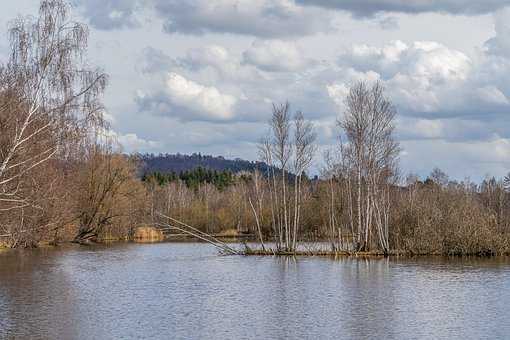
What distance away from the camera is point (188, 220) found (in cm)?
8706

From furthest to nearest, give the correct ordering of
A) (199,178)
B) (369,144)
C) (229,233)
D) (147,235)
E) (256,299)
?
(199,178) → (229,233) → (147,235) → (369,144) → (256,299)

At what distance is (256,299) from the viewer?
26.2m

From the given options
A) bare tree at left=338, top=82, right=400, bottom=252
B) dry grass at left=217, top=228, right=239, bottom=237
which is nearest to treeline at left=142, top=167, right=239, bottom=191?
dry grass at left=217, top=228, right=239, bottom=237

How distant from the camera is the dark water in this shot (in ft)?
65.0

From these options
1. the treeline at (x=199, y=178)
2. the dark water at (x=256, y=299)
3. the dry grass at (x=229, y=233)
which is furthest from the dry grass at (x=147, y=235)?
the treeline at (x=199, y=178)

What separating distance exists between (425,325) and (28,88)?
17.3m

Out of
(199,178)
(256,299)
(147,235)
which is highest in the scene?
(199,178)

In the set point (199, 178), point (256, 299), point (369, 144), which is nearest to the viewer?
point (256, 299)

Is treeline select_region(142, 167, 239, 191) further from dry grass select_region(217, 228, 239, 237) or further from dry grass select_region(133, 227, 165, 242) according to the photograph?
dry grass select_region(133, 227, 165, 242)

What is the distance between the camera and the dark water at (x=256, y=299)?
19.8m

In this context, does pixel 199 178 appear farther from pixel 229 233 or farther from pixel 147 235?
pixel 147 235

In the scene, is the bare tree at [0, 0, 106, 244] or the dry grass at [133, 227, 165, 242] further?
the dry grass at [133, 227, 165, 242]

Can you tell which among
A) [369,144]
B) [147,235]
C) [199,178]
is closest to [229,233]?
[147,235]

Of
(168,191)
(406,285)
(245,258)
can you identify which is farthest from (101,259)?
(168,191)
